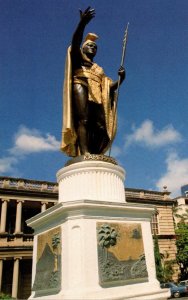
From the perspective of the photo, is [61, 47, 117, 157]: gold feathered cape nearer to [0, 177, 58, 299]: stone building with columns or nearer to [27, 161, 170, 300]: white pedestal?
[27, 161, 170, 300]: white pedestal

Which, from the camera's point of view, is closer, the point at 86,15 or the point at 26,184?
the point at 86,15

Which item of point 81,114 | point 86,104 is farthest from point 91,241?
point 86,104

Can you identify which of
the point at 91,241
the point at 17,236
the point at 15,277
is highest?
the point at 17,236

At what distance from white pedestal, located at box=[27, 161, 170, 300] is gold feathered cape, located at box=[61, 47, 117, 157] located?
548mm

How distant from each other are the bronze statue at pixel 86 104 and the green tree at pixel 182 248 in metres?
26.7

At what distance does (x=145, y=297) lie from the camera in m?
3.74

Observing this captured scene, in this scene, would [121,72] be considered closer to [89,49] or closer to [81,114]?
[89,49]

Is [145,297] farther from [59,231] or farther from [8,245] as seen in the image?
[8,245]

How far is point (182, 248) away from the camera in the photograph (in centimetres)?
2978

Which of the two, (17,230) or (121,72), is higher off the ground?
(17,230)

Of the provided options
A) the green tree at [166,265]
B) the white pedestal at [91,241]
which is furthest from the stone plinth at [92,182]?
the green tree at [166,265]

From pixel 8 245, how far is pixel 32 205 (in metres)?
4.11

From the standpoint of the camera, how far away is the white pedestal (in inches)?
140

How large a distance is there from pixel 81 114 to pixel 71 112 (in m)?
0.16
